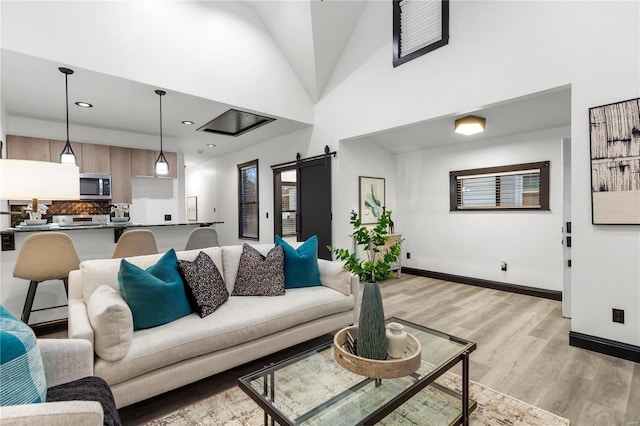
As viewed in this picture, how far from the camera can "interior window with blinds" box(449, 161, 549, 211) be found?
420 cm

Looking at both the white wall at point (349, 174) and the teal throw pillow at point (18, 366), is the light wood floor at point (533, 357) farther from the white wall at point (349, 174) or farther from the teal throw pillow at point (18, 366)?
the teal throw pillow at point (18, 366)

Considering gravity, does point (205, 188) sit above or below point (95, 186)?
above

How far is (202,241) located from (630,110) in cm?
427

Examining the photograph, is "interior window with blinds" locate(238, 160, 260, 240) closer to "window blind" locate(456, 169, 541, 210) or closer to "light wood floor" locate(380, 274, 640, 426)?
"light wood floor" locate(380, 274, 640, 426)

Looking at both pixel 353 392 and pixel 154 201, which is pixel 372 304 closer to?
pixel 353 392

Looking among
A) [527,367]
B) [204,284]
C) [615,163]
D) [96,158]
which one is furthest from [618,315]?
[96,158]

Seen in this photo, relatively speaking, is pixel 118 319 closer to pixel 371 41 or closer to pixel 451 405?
pixel 451 405

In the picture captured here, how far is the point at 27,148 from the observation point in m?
4.56

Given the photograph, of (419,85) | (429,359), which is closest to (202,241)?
(429,359)

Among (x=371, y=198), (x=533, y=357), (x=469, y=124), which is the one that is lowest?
(x=533, y=357)

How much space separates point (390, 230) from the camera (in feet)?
18.2

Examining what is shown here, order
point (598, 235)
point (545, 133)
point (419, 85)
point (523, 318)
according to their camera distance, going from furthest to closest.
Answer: point (545, 133)
point (419, 85)
point (523, 318)
point (598, 235)

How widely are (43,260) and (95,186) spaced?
112 inches

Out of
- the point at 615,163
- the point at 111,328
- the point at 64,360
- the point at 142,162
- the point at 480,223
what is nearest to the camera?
the point at 64,360
